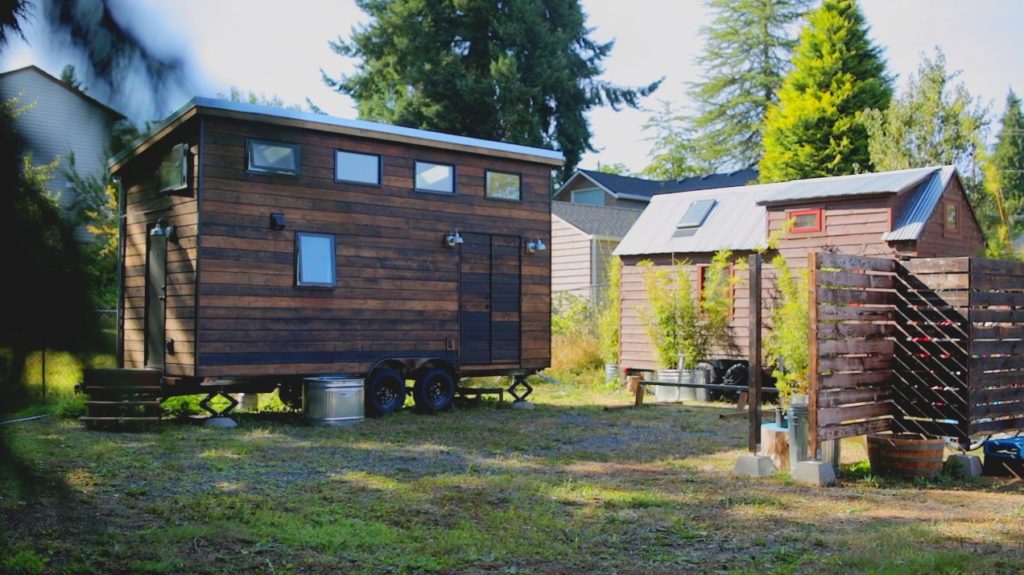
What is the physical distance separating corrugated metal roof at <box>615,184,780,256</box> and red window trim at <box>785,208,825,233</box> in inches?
24.1

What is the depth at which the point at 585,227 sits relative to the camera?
1093 inches

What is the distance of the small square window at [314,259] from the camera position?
12.6m

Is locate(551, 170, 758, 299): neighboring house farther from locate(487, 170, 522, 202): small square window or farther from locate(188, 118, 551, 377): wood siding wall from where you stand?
locate(188, 118, 551, 377): wood siding wall

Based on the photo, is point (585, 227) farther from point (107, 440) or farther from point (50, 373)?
point (50, 373)

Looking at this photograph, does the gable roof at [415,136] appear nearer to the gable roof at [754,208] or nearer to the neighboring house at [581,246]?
the gable roof at [754,208]

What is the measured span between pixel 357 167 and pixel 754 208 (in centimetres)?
850

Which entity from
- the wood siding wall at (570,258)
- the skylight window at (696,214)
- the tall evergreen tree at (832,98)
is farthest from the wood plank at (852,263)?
the tall evergreen tree at (832,98)

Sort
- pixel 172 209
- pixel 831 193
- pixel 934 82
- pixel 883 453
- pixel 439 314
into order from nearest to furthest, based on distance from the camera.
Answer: pixel 883 453 → pixel 172 209 → pixel 439 314 → pixel 831 193 → pixel 934 82

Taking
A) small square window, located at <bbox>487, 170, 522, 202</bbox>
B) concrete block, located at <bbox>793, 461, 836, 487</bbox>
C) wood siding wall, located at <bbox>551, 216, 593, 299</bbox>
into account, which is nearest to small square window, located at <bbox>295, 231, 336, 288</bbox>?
small square window, located at <bbox>487, 170, 522, 202</bbox>

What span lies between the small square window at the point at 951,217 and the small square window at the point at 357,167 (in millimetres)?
9956

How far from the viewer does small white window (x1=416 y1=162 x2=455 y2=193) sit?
45.9 ft

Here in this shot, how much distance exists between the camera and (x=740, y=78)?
41.6m

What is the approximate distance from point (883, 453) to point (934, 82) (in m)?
16.2

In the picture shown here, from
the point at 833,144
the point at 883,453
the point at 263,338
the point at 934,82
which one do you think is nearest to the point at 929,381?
the point at 883,453
